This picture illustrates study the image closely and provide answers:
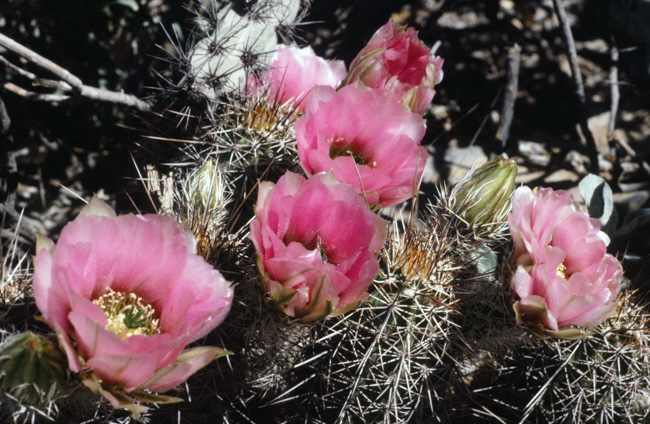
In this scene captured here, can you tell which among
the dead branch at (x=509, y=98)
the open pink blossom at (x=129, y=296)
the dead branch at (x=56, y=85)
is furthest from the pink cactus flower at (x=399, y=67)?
the dead branch at (x=509, y=98)

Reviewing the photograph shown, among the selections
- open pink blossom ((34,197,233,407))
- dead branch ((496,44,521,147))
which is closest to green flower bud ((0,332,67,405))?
open pink blossom ((34,197,233,407))

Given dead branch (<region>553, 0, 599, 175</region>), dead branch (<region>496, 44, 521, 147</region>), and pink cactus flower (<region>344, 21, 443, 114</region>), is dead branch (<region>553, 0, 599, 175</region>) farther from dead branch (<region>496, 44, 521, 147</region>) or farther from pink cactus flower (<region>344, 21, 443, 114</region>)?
pink cactus flower (<region>344, 21, 443, 114</region>)

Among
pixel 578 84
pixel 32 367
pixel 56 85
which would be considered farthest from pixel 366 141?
pixel 578 84

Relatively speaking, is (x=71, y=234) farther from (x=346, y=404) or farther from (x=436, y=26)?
(x=436, y=26)

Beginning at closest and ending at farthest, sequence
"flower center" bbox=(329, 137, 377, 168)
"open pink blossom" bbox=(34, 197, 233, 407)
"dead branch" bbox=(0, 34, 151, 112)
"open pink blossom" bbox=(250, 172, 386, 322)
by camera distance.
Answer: "open pink blossom" bbox=(34, 197, 233, 407), "open pink blossom" bbox=(250, 172, 386, 322), "flower center" bbox=(329, 137, 377, 168), "dead branch" bbox=(0, 34, 151, 112)

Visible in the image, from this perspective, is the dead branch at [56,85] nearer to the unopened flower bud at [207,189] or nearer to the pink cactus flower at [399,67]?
the unopened flower bud at [207,189]

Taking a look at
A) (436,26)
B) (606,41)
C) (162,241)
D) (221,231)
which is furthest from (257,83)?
(606,41)
